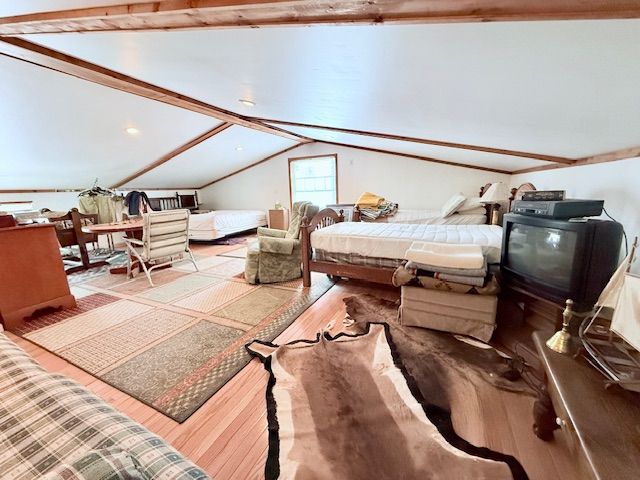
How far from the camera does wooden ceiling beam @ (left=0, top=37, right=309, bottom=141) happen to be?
2.13m

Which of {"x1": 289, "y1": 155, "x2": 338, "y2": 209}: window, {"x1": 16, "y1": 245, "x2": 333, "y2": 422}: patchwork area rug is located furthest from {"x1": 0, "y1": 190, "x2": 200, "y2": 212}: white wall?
{"x1": 289, "y1": 155, "x2": 338, "y2": 209}: window

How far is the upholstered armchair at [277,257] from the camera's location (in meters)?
3.34

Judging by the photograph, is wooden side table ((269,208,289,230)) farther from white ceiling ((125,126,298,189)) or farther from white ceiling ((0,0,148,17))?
white ceiling ((0,0,148,17))

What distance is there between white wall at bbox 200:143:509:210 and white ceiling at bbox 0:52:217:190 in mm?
2495

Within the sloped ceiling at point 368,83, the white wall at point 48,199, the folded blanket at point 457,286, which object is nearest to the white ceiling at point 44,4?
the sloped ceiling at point 368,83

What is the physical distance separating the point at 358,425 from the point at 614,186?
244 centimetres

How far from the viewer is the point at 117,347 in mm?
2096

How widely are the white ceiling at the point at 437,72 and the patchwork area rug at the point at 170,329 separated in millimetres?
2019

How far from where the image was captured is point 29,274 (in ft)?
8.34

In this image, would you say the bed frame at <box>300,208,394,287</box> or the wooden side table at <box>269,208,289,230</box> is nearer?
the bed frame at <box>300,208,394,287</box>

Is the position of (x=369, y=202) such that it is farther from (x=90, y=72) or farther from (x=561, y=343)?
(x=90, y=72)

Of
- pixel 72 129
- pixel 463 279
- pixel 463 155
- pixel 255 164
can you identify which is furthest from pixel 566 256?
pixel 255 164

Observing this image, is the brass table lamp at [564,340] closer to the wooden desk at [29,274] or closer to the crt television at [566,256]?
the crt television at [566,256]

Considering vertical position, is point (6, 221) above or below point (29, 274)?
above
